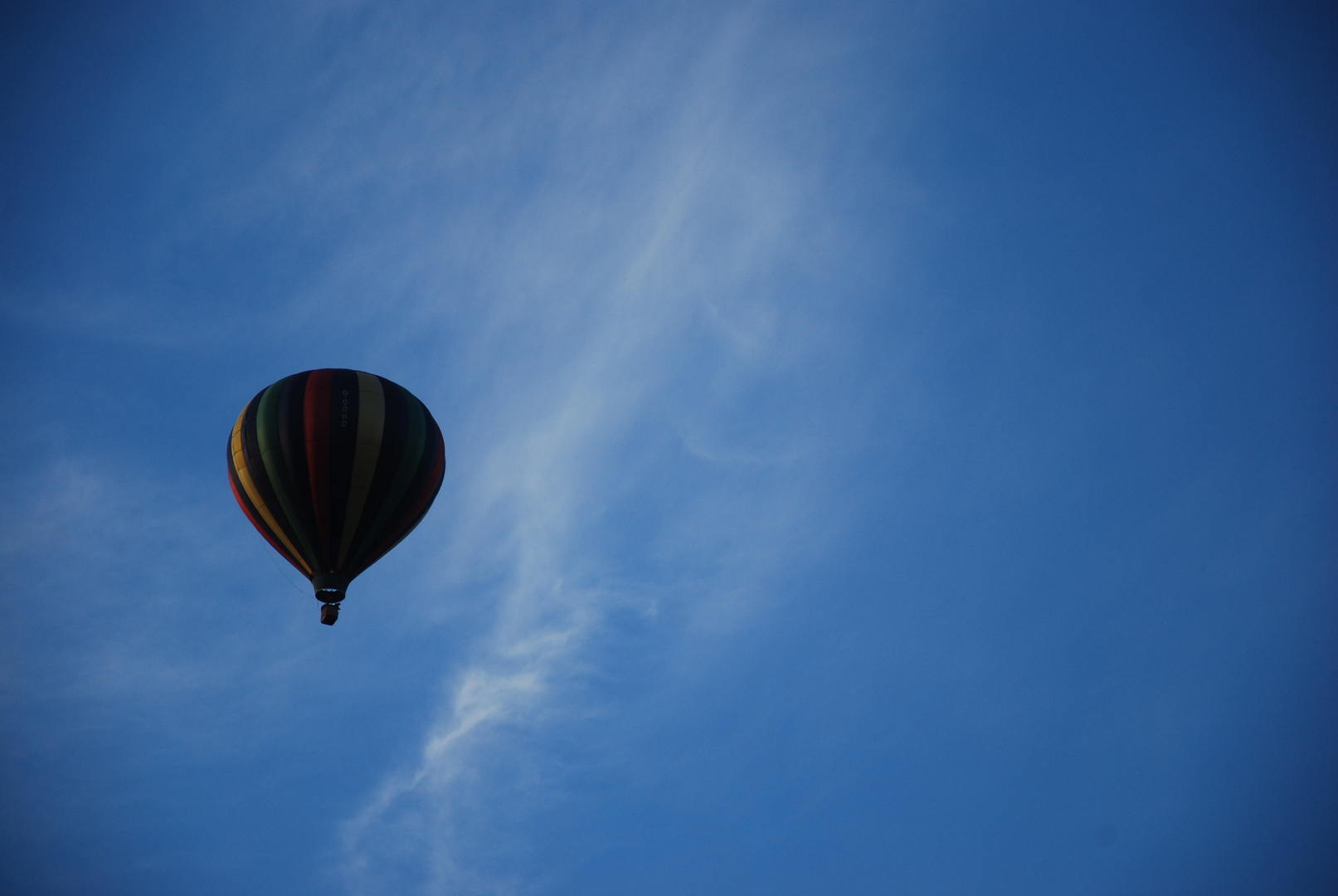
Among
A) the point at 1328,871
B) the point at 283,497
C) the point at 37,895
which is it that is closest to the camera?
the point at 283,497

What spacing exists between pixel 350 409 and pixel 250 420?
9.29 feet

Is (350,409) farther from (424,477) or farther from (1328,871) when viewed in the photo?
(1328,871)

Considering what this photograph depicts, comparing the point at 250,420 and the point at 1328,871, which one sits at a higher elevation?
the point at 250,420

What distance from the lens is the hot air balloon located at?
72.0ft

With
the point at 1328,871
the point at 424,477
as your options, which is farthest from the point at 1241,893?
the point at 424,477

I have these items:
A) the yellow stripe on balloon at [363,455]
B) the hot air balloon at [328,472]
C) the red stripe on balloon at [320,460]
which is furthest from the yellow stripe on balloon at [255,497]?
the yellow stripe on balloon at [363,455]

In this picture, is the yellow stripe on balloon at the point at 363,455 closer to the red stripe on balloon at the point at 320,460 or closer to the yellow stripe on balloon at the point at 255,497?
the red stripe on balloon at the point at 320,460

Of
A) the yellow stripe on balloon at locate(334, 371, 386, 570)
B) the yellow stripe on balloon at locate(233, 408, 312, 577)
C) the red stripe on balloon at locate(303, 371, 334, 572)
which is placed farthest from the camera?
the yellow stripe on balloon at locate(233, 408, 312, 577)

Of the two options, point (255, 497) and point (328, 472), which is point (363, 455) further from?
point (255, 497)

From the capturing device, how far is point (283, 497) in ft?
72.5

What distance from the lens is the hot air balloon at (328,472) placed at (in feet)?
72.0

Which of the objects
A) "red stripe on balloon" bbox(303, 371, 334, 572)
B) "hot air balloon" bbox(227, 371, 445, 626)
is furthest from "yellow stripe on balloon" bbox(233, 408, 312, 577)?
"red stripe on balloon" bbox(303, 371, 334, 572)

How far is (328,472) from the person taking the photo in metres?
22.0

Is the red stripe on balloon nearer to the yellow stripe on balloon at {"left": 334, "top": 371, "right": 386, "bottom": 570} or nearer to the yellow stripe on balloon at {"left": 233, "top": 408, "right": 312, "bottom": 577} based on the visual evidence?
the yellow stripe on balloon at {"left": 334, "top": 371, "right": 386, "bottom": 570}
